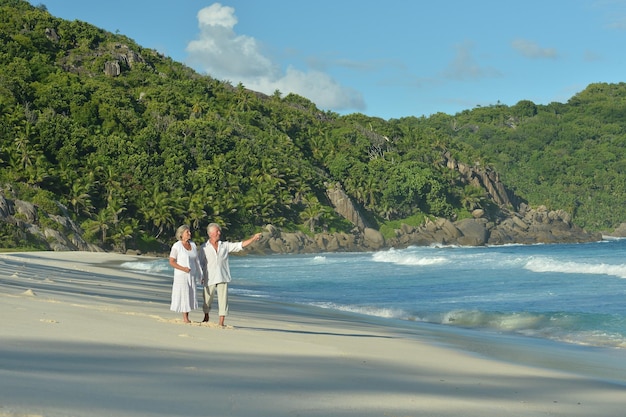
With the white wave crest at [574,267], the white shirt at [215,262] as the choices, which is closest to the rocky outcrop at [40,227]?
the white wave crest at [574,267]

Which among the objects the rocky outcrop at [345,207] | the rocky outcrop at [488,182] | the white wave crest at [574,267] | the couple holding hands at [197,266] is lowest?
the white wave crest at [574,267]

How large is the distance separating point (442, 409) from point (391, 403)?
0.45 m

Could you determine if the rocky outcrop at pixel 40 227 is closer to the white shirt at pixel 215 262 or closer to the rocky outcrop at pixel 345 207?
the rocky outcrop at pixel 345 207

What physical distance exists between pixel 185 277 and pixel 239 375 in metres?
4.72

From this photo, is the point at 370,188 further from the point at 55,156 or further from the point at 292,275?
the point at 292,275

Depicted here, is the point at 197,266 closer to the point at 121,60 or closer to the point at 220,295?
the point at 220,295

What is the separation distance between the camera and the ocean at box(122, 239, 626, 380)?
1720 centimetres

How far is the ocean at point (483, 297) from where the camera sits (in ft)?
56.4

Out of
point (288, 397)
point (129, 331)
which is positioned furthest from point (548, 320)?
point (288, 397)

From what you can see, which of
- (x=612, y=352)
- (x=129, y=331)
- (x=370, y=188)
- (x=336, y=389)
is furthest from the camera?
(x=370, y=188)

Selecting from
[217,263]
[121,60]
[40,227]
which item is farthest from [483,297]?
[121,60]

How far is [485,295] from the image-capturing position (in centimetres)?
2614

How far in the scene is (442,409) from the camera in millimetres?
6730

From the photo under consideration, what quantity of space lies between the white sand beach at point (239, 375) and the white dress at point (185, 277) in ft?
1.15
